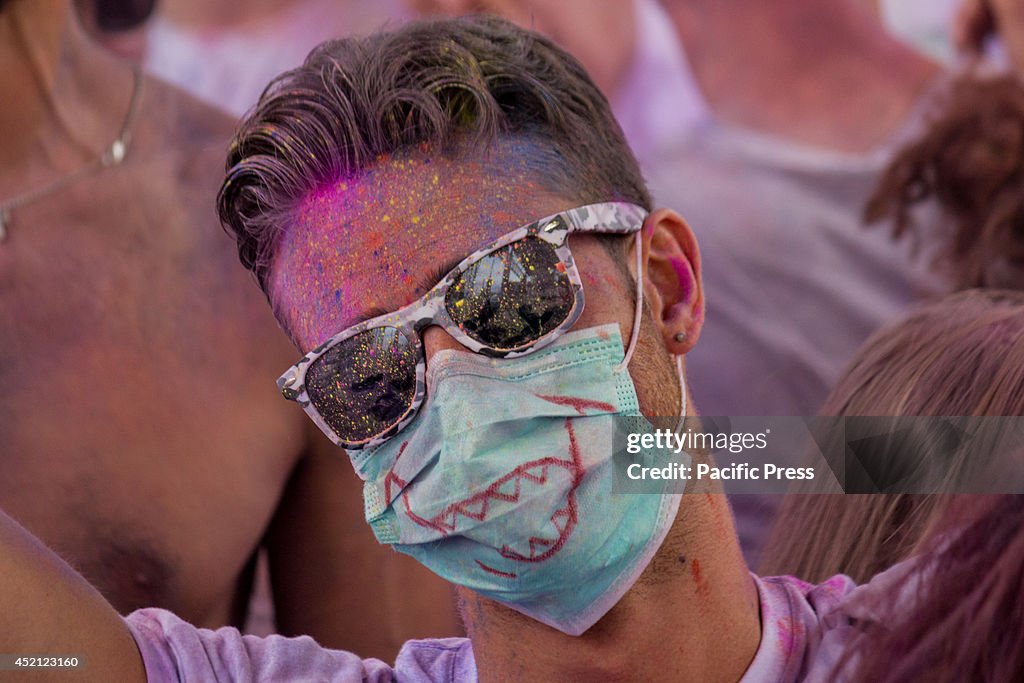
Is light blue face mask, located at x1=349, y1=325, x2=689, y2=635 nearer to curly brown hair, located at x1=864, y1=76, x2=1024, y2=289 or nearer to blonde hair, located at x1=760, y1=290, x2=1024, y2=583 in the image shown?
blonde hair, located at x1=760, y1=290, x2=1024, y2=583

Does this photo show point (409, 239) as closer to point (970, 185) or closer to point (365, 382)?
point (365, 382)

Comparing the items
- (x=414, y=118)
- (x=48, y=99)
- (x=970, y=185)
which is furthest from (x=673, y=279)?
(x=970, y=185)

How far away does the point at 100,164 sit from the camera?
2.15 meters

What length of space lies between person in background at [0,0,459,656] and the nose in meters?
0.70

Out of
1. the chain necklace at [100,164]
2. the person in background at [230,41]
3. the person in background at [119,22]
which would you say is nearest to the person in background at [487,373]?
the chain necklace at [100,164]

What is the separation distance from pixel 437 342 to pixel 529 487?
197mm

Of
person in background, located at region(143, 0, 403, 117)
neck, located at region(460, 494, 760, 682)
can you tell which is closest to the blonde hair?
neck, located at region(460, 494, 760, 682)

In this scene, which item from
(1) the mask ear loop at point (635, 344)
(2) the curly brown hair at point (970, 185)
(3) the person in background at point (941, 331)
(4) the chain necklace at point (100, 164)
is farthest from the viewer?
(2) the curly brown hair at point (970, 185)

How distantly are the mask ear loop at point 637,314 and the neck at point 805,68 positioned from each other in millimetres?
2039

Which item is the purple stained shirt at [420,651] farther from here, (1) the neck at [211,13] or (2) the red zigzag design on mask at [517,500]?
(1) the neck at [211,13]

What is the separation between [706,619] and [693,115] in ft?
7.23

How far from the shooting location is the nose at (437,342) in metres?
1.38

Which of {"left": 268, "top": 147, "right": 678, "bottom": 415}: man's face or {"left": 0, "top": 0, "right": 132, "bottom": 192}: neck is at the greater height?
{"left": 0, "top": 0, "right": 132, "bottom": 192}: neck

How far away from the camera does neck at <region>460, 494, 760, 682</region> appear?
1.38m
